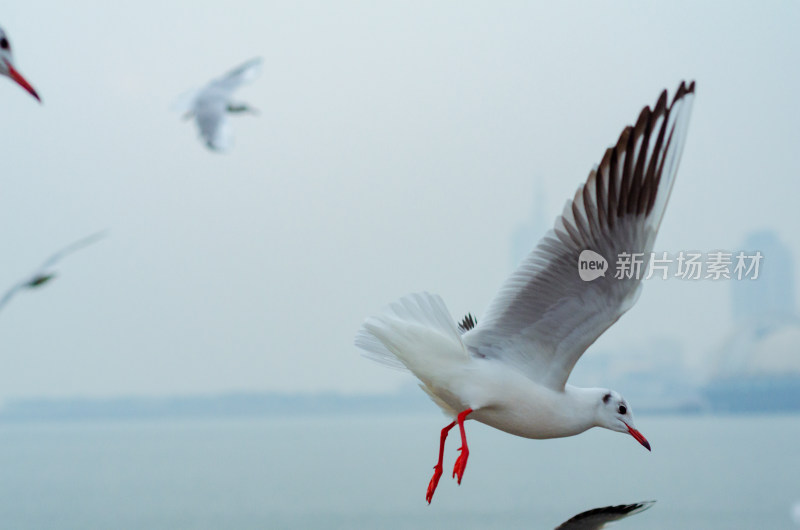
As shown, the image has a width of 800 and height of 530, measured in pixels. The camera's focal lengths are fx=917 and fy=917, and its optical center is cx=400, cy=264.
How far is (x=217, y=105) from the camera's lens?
2812mm

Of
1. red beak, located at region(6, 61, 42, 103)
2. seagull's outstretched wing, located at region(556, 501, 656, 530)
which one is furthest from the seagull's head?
red beak, located at region(6, 61, 42, 103)

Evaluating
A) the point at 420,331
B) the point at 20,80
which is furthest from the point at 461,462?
the point at 20,80

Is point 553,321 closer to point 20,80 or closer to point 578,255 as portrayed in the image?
point 578,255

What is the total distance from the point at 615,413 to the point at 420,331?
43 cm

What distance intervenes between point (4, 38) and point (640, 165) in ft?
4.53

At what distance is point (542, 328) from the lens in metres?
1.61

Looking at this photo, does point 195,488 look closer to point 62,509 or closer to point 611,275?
point 62,509

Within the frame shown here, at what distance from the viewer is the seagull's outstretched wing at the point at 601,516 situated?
1.19 meters

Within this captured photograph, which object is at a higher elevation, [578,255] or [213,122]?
[213,122]

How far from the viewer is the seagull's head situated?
1.70 metres

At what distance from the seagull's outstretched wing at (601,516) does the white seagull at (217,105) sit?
5.46ft

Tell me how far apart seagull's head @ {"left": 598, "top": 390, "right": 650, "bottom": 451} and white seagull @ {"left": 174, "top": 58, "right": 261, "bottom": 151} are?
1.35m

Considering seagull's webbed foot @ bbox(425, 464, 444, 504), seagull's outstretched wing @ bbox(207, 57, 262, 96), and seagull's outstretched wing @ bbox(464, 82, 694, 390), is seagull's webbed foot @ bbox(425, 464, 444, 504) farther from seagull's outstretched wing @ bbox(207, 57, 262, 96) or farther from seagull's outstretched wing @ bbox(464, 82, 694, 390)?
seagull's outstretched wing @ bbox(207, 57, 262, 96)

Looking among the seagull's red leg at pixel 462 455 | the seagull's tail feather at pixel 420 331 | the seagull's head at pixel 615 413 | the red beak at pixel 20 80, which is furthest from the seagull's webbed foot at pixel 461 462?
the red beak at pixel 20 80
